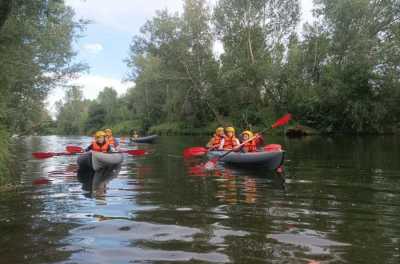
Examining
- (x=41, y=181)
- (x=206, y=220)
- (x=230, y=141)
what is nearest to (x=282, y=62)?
(x=230, y=141)

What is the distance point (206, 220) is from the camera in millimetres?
5586

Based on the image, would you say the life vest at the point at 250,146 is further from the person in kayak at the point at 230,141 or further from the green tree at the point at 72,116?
the green tree at the point at 72,116

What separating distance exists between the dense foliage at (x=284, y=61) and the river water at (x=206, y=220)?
76.7ft

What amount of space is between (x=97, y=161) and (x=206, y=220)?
6.11 metres

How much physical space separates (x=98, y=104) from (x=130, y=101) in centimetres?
1590

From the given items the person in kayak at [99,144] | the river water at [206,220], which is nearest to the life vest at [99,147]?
the person in kayak at [99,144]

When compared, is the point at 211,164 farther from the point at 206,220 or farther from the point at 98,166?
the point at 206,220

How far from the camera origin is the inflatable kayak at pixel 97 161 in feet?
35.7

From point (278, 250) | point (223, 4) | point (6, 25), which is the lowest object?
point (278, 250)

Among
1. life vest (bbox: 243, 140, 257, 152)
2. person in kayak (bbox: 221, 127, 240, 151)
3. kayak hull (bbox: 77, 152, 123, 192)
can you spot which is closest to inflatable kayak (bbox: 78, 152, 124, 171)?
kayak hull (bbox: 77, 152, 123, 192)

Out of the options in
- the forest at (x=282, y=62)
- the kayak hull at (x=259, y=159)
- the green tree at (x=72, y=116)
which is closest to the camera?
the kayak hull at (x=259, y=159)

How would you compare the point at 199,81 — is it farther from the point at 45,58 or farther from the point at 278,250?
the point at 278,250

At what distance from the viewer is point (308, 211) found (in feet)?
20.0

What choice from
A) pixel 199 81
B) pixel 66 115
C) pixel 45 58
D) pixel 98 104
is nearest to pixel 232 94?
pixel 199 81
